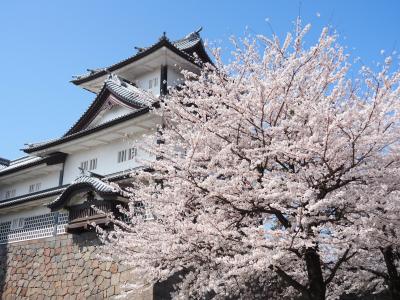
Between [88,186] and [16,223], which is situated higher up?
[16,223]

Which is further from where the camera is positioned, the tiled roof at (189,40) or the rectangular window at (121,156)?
the tiled roof at (189,40)

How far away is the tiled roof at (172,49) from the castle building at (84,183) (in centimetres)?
4

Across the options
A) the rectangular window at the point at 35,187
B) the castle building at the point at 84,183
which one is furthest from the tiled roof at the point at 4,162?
the rectangular window at the point at 35,187

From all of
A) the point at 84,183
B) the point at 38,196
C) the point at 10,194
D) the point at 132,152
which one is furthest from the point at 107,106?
the point at 10,194

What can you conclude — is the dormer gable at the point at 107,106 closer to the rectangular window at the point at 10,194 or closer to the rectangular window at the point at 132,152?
the rectangular window at the point at 132,152

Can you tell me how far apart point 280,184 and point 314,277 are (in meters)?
1.47

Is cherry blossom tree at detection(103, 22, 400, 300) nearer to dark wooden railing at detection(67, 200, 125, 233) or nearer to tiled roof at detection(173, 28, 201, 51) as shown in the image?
dark wooden railing at detection(67, 200, 125, 233)

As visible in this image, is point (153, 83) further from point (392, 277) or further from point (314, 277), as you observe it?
point (314, 277)

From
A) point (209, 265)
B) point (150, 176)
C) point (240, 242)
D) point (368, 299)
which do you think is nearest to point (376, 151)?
point (240, 242)

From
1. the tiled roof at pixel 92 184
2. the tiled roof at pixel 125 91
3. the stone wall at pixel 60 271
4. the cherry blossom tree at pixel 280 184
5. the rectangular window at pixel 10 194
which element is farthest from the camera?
the rectangular window at pixel 10 194

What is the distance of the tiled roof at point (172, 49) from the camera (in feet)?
55.7

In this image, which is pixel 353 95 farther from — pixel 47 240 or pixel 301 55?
pixel 47 240

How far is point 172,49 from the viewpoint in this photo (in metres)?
17.1

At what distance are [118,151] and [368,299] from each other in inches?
394
